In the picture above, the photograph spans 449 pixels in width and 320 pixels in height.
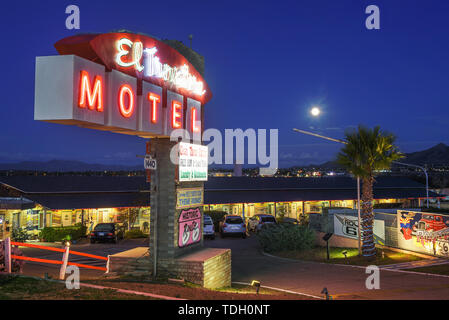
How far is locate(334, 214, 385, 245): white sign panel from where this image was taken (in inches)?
838

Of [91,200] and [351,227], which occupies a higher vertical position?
[91,200]

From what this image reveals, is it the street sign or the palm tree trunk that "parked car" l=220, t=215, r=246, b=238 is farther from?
the street sign

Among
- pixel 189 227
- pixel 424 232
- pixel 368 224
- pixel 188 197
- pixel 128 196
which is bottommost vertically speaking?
pixel 424 232

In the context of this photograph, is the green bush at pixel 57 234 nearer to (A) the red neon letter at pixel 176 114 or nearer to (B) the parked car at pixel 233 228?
(B) the parked car at pixel 233 228

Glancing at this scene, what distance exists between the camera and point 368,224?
742 inches

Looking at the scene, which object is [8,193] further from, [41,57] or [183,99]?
[41,57]

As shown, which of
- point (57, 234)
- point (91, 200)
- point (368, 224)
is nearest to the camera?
point (368, 224)

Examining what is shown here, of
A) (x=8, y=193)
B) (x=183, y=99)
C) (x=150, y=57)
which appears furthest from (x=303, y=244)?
(x=8, y=193)

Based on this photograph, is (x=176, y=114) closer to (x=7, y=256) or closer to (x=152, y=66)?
(x=152, y=66)

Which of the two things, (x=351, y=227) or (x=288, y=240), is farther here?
(x=288, y=240)

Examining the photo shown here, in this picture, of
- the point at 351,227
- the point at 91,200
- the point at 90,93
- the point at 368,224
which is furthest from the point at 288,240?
the point at 90,93

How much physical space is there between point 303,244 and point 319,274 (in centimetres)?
623

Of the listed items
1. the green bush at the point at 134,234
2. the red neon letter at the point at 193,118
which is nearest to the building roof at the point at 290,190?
the green bush at the point at 134,234

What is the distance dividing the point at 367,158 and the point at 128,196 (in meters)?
19.6
